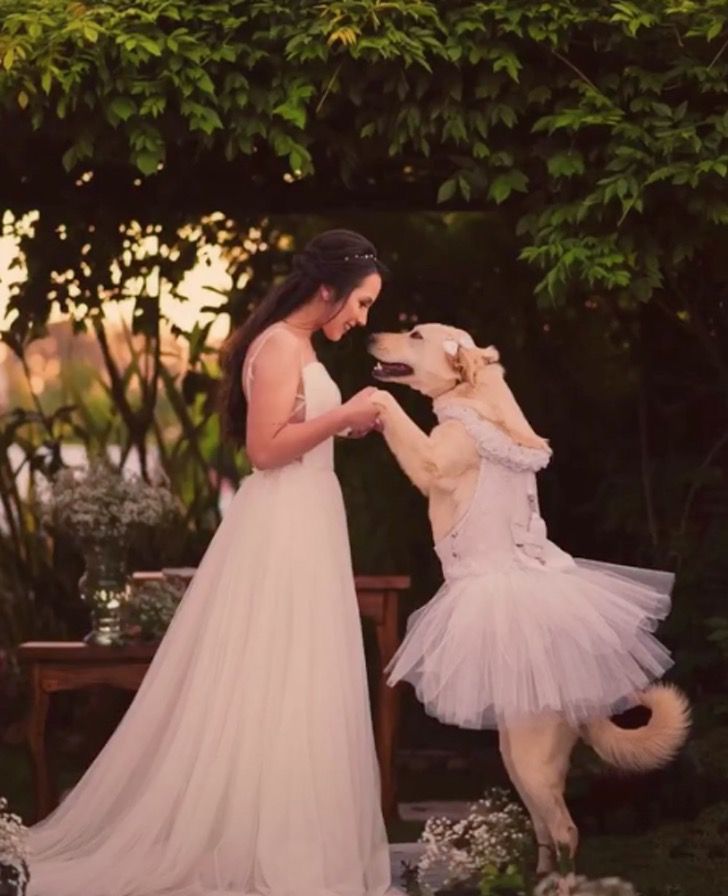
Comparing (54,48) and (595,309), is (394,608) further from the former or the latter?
(54,48)

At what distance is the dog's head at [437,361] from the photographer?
768 cm

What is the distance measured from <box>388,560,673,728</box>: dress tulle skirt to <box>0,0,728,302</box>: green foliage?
1318 mm

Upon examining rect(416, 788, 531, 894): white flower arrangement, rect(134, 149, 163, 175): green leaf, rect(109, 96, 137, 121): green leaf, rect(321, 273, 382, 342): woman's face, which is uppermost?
rect(109, 96, 137, 121): green leaf

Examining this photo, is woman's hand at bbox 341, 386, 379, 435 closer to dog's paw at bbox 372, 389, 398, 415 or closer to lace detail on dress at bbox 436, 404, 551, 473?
dog's paw at bbox 372, 389, 398, 415

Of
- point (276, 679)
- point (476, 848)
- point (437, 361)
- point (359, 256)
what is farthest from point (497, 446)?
point (476, 848)

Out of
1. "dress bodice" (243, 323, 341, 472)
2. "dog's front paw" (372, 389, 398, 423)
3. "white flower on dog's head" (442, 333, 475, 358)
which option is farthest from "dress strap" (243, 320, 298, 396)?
"white flower on dog's head" (442, 333, 475, 358)

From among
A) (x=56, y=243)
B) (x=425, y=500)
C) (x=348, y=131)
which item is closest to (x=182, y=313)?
(x=56, y=243)

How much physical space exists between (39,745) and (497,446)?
2.90 metres

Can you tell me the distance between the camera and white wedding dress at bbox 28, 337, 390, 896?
298 inches

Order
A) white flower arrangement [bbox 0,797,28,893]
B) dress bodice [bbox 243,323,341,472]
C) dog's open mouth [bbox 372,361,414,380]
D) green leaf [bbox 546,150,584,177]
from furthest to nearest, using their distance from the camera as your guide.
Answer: green leaf [bbox 546,150,584,177]
dog's open mouth [bbox 372,361,414,380]
dress bodice [bbox 243,323,341,472]
white flower arrangement [bbox 0,797,28,893]

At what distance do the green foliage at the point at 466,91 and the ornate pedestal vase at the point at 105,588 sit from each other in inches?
76.8

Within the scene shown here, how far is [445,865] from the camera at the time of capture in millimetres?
8273

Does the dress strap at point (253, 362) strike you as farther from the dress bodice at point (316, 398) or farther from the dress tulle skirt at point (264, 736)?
the dress tulle skirt at point (264, 736)

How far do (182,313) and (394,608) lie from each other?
227cm
